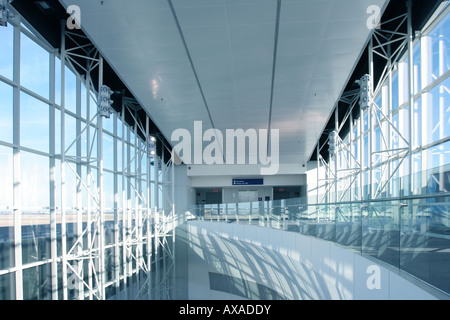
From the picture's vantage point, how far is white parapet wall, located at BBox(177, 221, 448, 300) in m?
6.40

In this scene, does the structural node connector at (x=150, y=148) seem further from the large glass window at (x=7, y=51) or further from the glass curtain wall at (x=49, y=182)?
the large glass window at (x=7, y=51)

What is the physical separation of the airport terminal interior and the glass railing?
3 centimetres

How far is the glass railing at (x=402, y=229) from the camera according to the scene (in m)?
4.37

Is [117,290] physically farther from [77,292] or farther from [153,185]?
[153,185]

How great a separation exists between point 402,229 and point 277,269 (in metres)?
12.8

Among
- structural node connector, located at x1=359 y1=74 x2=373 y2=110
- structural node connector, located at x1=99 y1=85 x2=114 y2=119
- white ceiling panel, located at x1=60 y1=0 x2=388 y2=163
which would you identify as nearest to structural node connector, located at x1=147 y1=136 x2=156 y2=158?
white ceiling panel, located at x1=60 y1=0 x2=388 y2=163

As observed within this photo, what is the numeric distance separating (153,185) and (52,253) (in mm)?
14744

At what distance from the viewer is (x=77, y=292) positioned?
14750 mm

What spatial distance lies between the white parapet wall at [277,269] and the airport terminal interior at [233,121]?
7 cm

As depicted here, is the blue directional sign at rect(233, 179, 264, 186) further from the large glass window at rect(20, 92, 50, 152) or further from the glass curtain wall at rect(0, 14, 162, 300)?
the large glass window at rect(20, 92, 50, 152)

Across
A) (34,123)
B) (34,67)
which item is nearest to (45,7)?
(34,67)

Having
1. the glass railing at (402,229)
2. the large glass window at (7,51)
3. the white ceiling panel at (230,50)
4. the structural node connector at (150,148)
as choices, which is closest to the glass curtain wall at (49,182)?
the large glass window at (7,51)

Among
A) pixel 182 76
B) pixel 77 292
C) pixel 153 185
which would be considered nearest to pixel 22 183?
pixel 77 292

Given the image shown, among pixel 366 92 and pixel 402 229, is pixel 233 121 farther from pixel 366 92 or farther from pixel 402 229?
pixel 402 229
